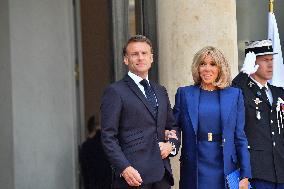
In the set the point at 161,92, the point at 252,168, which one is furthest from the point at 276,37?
the point at 161,92

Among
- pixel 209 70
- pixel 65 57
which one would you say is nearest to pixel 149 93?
pixel 209 70

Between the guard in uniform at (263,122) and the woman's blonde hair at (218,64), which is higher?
the woman's blonde hair at (218,64)

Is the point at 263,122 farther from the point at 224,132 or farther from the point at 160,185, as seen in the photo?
the point at 160,185

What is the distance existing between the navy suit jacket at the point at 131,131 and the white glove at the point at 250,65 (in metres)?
1.14

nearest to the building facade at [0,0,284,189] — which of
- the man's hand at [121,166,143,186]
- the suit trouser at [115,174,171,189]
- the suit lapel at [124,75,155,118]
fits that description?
the suit trouser at [115,174,171,189]

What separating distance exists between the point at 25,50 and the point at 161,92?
2.43 meters

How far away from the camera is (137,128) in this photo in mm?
4391

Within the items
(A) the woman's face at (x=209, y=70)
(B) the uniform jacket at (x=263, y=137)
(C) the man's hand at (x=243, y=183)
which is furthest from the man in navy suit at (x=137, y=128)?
(B) the uniform jacket at (x=263, y=137)

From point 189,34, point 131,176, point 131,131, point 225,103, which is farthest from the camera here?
point 189,34

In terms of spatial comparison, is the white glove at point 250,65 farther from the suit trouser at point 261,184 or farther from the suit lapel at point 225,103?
the suit trouser at point 261,184

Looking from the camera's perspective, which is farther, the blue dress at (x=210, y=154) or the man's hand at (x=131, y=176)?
the blue dress at (x=210, y=154)

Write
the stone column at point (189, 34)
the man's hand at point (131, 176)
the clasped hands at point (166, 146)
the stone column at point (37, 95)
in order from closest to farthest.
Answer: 1. the man's hand at point (131, 176)
2. the clasped hands at point (166, 146)
3. the stone column at point (189, 34)
4. the stone column at point (37, 95)

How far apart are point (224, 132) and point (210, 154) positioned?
0.19m

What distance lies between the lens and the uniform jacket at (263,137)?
16.9ft
